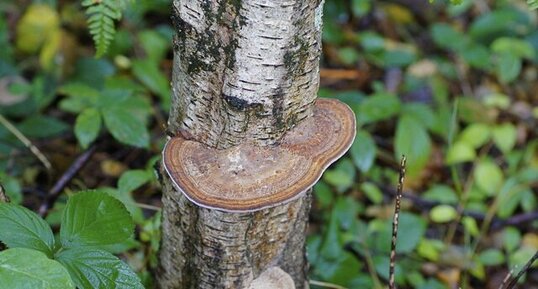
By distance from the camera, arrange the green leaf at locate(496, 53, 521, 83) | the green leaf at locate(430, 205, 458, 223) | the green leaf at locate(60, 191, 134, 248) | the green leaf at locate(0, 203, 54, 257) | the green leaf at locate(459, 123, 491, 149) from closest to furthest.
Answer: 1. the green leaf at locate(0, 203, 54, 257)
2. the green leaf at locate(60, 191, 134, 248)
3. the green leaf at locate(430, 205, 458, 223)
4. the green leaf at locate(459, 123, 491, 149)
5. the green leaf at locate(496, 53, 521, 83)

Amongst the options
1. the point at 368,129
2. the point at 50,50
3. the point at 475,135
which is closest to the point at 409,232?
the point at 475,135

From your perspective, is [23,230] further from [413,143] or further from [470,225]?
[470,225]

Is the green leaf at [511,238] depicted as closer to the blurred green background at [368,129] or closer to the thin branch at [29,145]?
the blurred green background at [368,129]

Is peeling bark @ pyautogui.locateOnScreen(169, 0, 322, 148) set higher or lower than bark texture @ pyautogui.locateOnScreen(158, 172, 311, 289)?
higher

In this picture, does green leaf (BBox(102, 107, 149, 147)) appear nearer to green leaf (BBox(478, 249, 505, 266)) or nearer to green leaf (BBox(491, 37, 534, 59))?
green leaf (BBox(478, 249, 505, 266))

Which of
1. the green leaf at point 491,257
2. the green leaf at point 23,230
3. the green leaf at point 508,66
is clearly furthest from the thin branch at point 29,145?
the green leaf at point 508,66

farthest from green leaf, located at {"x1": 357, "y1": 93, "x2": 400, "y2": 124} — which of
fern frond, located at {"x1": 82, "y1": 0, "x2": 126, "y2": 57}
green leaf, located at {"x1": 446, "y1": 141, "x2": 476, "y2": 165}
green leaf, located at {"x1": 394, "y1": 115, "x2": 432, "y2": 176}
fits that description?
fern frond, located at {"x1": 82, "y1": 0, "x2": 126, "y2": 57}
